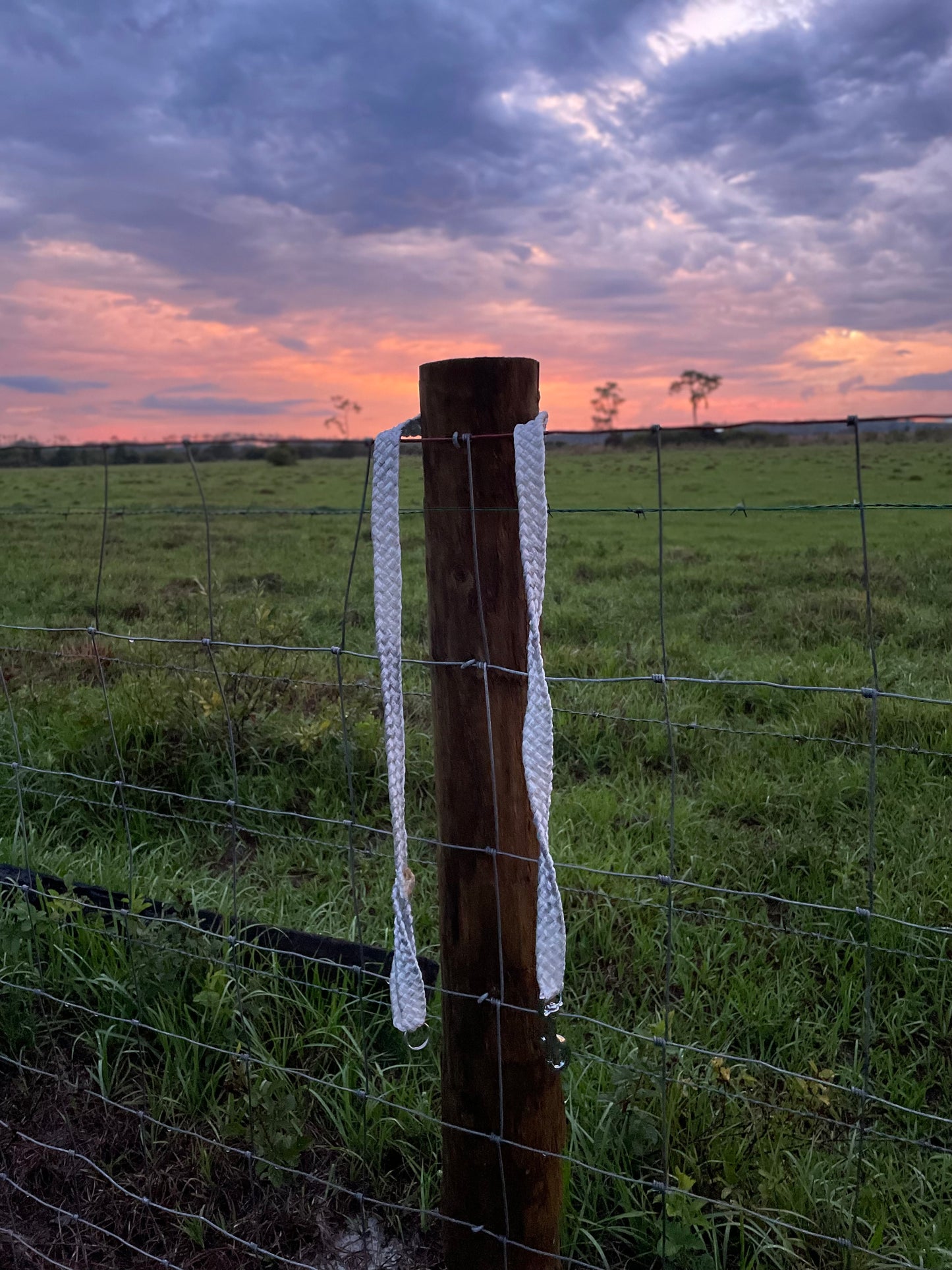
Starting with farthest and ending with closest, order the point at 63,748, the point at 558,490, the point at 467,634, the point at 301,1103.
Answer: the point at 558,490
the point at 63,748
the point at 301,1103
the point at 467,634

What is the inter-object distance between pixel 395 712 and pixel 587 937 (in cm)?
155

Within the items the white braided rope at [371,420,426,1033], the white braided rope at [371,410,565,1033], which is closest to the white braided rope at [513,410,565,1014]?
the white braided rope at [371,410,565,1033]

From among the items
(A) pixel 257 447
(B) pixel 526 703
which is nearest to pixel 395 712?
(B) pixel 526 703

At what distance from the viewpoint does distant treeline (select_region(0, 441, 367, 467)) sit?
2.12m

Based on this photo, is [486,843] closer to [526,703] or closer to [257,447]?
[526,703]

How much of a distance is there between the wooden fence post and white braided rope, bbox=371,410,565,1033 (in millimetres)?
50

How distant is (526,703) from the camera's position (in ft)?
5.49

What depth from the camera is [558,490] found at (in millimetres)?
Result: 22031

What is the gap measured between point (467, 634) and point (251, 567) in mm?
8887

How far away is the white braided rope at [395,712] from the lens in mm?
1678

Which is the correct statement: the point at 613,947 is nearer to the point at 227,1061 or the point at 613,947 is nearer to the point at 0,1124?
the point at 227,1061

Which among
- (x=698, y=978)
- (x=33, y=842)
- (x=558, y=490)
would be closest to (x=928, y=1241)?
(x=698, y=978)

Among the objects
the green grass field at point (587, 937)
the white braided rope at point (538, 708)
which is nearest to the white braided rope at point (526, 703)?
the white braided rope at point (538, 708)

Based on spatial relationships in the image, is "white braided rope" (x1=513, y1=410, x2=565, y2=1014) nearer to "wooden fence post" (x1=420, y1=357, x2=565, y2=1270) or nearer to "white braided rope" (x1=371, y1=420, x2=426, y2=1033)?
"wooden fence post" (x1=420, y1=357, x2=565, y2=1270)
